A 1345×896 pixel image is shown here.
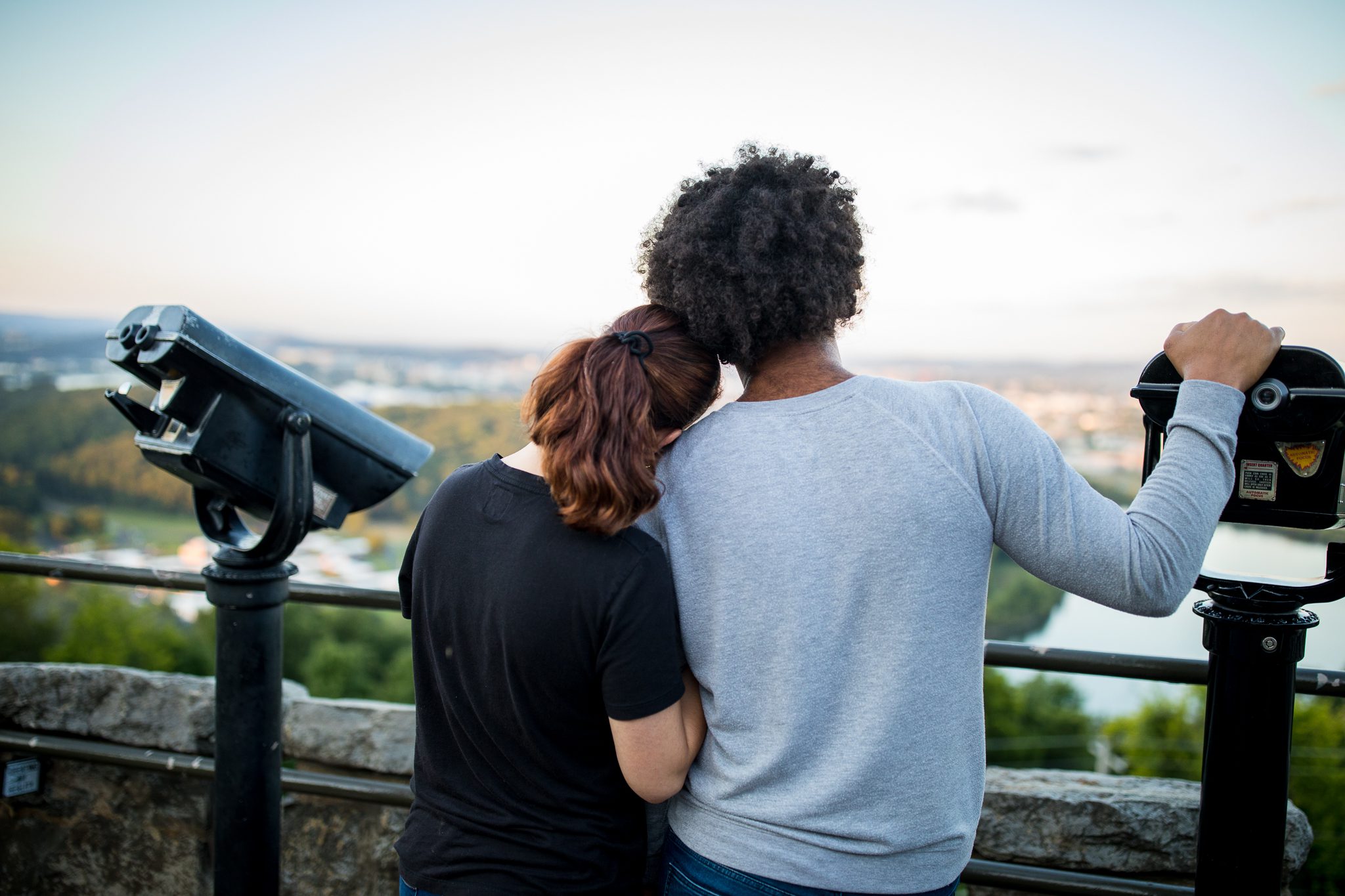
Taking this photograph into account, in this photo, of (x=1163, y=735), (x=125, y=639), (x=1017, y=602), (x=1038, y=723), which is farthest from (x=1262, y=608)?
(x=1038, y=723)

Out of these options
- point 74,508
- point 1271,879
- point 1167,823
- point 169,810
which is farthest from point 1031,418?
point 74,508

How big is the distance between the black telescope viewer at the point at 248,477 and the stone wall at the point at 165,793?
0.34m

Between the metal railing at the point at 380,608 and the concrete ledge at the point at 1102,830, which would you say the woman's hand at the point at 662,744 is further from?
the concrete ledge at the point at 1102,830

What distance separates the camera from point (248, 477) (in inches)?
71.4

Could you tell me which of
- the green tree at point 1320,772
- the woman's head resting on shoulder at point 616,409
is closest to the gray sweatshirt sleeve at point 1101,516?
the woman's head resting on shoulder at point 616,409

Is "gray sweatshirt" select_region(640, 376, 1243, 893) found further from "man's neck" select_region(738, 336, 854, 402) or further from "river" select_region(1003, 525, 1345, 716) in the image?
"river" select_region(1003, 525, 1345, 716)

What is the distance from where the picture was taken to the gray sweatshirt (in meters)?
1.07

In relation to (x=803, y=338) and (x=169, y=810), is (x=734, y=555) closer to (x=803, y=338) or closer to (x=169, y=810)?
(x=803, y=338)

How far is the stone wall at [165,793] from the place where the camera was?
Result: 2.30m

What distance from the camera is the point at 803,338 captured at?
1224 mm

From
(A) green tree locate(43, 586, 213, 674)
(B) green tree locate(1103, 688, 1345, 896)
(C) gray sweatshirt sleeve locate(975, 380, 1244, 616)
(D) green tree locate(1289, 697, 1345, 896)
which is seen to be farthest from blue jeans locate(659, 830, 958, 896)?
(A) green tree locate(43, 586, 213, 674)

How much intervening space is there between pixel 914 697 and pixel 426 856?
2.25 ft

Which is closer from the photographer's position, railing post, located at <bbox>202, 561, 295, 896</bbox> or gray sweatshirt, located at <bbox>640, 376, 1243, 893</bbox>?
gray sweatshirt, located at <bbox>640, 376, 1243, 893</bbox>

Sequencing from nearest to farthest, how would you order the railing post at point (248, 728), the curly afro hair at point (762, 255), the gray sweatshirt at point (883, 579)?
the gray sweatshirt at point (883, 579) < the curly afro hair at point (762, 255) < the railing post at point (248, 728)
